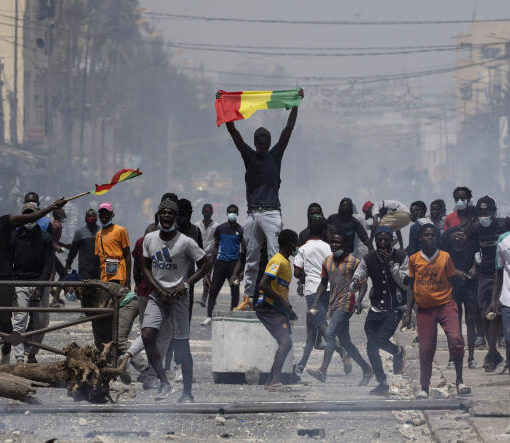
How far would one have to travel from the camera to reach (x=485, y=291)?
12.5 m

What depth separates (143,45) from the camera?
85.6 meters

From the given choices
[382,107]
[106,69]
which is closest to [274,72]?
[382,107]

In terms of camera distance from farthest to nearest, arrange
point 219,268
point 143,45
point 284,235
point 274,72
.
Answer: point 274,72 → point 143,45 → point 219,268 → point 284,235

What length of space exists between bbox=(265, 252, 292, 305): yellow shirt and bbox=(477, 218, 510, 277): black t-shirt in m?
2.57

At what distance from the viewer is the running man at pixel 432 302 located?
10.3 meters

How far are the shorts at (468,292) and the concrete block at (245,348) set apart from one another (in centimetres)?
249

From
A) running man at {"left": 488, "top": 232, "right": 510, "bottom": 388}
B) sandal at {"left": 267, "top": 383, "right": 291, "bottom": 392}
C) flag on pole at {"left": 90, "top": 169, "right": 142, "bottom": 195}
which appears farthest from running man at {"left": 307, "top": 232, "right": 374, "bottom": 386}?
flag on pole at {"left": 90, "top": 169, "right": 142, "bottom": 195}

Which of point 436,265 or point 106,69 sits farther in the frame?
point 106,69

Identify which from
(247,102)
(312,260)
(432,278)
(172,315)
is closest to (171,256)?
(172,315)

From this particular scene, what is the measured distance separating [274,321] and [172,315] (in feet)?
4.24

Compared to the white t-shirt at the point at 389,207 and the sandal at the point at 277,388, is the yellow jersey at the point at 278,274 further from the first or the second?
the white t-shirt at the point at 389,207

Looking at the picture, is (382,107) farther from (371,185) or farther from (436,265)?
(436,265)

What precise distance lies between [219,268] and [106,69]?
61.9 meters

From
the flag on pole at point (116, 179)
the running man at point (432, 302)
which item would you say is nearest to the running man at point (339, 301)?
the running man at point (432, 302)
